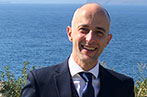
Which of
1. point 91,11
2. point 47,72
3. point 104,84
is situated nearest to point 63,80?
point 47,72

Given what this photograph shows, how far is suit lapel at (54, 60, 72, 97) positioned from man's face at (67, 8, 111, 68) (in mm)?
199

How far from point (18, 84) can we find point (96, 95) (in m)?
3.61

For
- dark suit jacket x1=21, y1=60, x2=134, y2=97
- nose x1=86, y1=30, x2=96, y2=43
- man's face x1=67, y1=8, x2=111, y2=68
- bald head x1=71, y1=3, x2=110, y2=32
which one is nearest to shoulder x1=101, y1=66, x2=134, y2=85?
dark suit jacket x1=21, y1=60, x2=134, y2=97

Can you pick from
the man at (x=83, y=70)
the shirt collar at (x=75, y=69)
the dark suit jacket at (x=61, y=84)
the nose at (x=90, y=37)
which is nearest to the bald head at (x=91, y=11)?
the man at (x=83, y=70)

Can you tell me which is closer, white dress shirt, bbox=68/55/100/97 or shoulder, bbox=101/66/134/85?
white dress shirt, bbox=68/55/100/97

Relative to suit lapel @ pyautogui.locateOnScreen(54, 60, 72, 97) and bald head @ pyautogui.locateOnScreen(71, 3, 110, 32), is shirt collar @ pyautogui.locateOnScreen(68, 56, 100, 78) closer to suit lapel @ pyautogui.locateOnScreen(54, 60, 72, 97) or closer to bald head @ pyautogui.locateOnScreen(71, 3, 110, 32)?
suit lapel @ pyautogui.locateOnScreen(54, 60, 72, 97)

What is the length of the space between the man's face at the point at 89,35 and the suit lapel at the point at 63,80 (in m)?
0.20

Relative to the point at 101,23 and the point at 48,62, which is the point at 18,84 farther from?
the point at 48,62

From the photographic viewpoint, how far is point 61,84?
9.58 feet

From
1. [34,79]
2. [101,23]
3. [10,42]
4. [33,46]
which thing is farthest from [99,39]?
[10,42]

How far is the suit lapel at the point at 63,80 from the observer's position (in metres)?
2.87

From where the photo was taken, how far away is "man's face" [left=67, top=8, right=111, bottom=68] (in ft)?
9.18

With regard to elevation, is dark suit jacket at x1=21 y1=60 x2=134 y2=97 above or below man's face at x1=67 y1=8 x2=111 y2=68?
below

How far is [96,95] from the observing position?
2.95 metres
